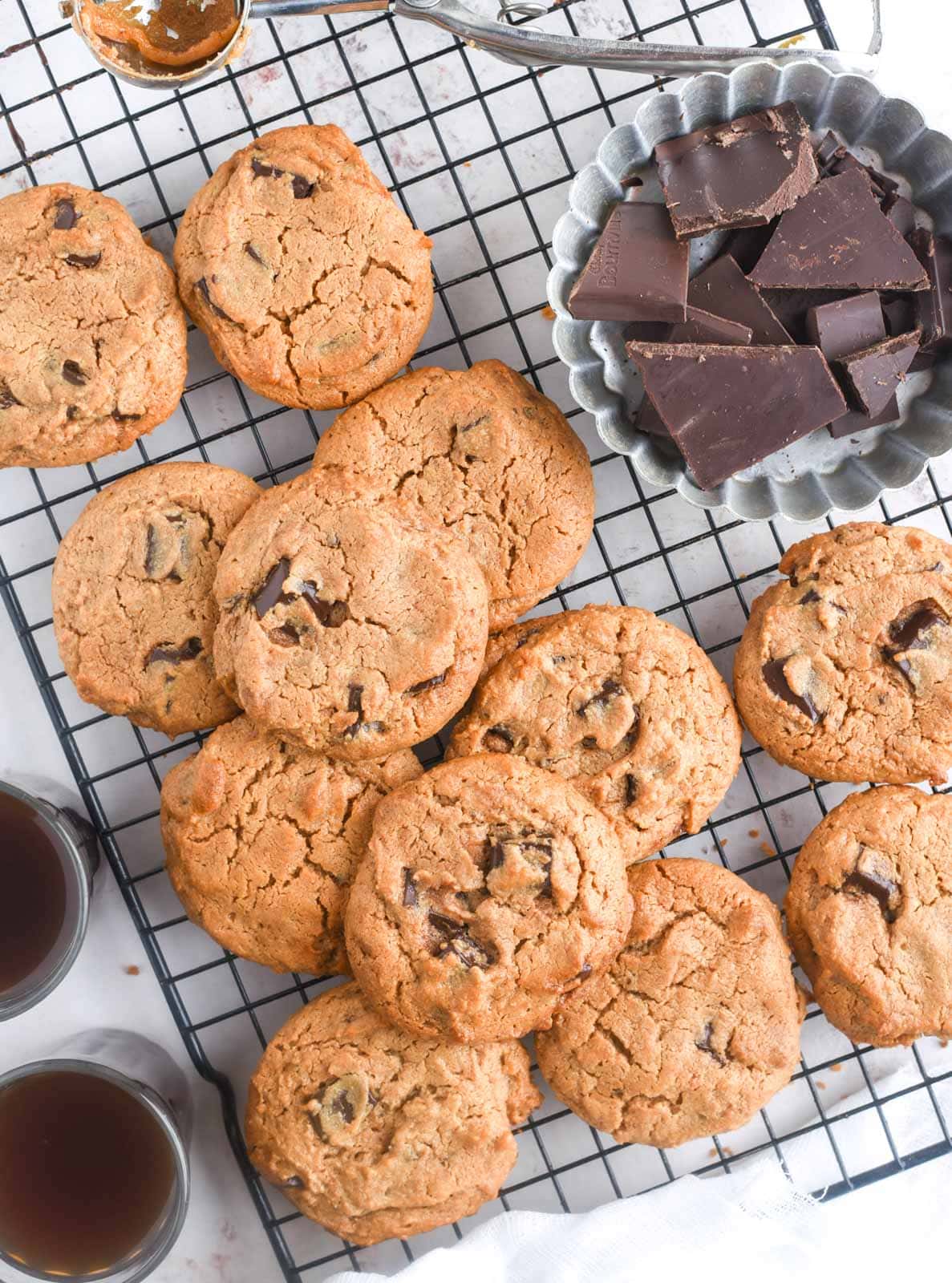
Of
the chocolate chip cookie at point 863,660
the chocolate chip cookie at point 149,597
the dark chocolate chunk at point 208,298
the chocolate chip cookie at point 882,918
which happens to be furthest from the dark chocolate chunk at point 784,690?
the dark chocolate chunk at point 208,298

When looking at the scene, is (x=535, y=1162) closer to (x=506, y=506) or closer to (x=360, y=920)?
(x=360, y=920)

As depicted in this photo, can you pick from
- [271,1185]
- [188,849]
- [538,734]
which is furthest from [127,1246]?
[538,734]

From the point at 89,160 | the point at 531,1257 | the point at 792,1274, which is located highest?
the point at 89,160

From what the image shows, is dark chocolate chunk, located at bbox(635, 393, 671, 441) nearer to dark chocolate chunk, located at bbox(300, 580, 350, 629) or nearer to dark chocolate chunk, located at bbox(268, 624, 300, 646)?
dark chocolate chunk, located at bbox(300, 580, 350, 629)

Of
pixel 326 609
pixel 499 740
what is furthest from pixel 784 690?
pixel 326 609

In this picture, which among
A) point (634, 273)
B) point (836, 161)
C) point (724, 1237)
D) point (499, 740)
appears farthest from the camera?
point (724, 1237)

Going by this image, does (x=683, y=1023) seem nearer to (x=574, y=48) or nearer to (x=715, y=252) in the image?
(x=715, y=252)

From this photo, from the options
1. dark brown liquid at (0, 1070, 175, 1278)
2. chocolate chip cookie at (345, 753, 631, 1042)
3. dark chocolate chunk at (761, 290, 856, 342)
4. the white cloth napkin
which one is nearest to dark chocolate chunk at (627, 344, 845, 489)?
dark chocolate chunk at (761, 290, 856, 342)
